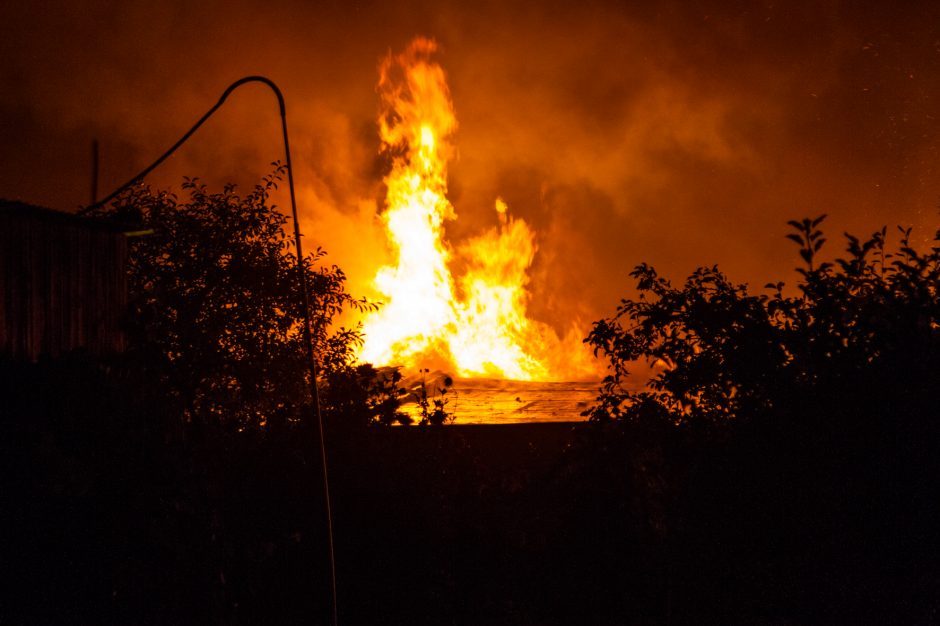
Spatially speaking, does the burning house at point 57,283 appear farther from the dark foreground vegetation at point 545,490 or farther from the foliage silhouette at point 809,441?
the foliage silhouette at point 809,441

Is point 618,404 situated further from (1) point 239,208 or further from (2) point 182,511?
(1) point 239,208

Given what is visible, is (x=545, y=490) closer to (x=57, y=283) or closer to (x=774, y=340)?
(x=774, y=340)

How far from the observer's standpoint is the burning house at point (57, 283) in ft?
32.8

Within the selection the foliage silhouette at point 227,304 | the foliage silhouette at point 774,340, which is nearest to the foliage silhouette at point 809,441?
the foliage silhouette at point 774,340

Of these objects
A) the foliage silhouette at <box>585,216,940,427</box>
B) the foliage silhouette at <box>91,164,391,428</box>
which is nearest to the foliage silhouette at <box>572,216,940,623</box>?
the foliage silhouette at <box>585,216,940,427</box>

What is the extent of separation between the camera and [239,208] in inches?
598

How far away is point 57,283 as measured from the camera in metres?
10.8

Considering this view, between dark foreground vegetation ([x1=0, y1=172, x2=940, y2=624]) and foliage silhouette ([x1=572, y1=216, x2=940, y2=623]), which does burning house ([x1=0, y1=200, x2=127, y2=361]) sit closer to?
dark foreground vegetation ([x1=0, y1=172, x2=940, y2=624])

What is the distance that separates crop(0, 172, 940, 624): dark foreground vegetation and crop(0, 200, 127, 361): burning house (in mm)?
611

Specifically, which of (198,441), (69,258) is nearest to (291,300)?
(69,258)

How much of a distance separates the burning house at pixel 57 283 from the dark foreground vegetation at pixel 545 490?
61 centimetres

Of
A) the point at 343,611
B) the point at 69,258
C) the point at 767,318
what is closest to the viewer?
the point at 767,318

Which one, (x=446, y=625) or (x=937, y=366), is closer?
(x=937, y=366)

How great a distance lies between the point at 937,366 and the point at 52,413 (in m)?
9.22
